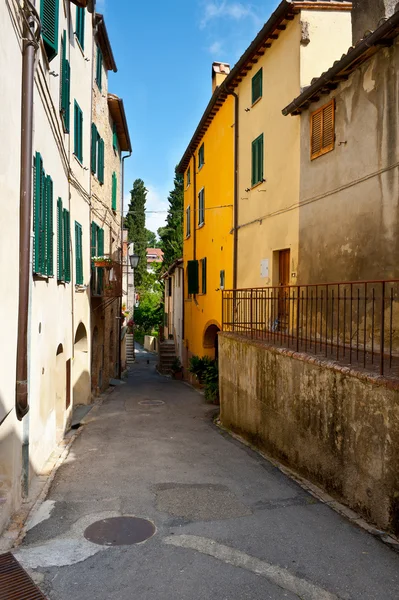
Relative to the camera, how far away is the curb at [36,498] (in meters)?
5.44

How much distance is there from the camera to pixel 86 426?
11898mm

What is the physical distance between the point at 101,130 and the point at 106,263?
18.6 feet

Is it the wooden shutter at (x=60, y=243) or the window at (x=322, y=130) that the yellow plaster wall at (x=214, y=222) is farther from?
the wooden shutter at (x=60, y=243)

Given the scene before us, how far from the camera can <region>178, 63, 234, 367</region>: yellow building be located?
16766mm

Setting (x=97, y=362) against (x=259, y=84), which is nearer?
(x=259, y=84)

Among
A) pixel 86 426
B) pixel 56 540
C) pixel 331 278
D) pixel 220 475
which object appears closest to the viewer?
pixel 56 540

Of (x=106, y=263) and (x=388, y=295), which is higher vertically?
(x=106, y=263)

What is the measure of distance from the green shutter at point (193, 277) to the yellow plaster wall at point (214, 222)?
332 mm

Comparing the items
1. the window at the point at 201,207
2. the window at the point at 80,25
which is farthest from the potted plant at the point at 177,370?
the window at the point at 80,25

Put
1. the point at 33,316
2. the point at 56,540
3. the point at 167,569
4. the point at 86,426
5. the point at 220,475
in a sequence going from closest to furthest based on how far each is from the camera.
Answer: the point at 167,569 < the point at 56,540 < the point at 33,316 < the point at 220,475 < the point at 86,426

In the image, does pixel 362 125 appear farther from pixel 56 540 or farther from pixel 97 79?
pixel 97 79

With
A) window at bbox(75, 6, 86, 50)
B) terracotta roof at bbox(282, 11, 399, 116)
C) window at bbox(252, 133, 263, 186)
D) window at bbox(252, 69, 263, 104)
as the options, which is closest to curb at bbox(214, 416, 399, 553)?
terracotta roof at bbox(282, 11, 399, 116)

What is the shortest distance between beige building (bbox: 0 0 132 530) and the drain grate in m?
0.73

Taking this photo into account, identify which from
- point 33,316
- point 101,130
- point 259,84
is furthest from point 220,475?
point 101,130
